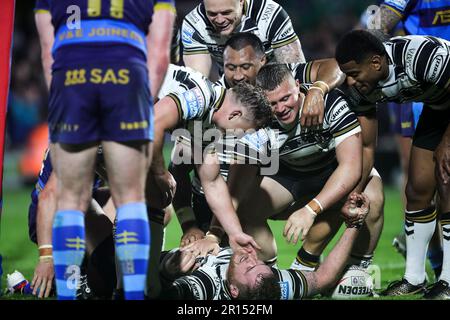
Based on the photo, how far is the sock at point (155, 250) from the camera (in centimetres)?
444

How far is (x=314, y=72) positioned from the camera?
17.4 ft

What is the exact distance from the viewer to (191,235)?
531 cm

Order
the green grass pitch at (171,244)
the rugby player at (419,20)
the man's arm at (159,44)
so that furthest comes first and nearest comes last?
1. the green grass pitch at (171,244)
2. the rugby player at (419,20)
3. the man's arm at (159,44)

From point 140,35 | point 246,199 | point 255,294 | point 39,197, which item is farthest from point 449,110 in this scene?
point 39,197

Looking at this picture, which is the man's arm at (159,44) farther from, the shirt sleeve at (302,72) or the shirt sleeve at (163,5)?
the shirt sleeve at (302,72)

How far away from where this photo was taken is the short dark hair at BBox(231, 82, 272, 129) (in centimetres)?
459

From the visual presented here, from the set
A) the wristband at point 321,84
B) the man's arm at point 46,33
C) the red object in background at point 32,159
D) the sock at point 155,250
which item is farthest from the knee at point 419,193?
the red object in background at point 32,159

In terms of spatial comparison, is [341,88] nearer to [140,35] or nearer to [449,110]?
[449,110]

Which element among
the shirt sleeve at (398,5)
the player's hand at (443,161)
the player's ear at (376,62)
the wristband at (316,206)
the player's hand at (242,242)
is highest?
the shirt sleeve at (398,5)

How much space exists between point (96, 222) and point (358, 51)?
6.77ft

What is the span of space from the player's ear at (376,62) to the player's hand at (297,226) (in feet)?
3.42

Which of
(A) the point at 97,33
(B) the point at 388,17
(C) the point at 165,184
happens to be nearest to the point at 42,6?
(A) the point at 97,33

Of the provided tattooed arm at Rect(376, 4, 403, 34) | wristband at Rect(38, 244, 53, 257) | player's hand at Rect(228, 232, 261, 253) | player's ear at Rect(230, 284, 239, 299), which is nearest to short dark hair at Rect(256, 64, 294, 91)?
player's hand at Rect(228, 232, 261, 253)

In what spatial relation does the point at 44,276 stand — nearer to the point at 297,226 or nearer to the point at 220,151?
the point at 220,151
